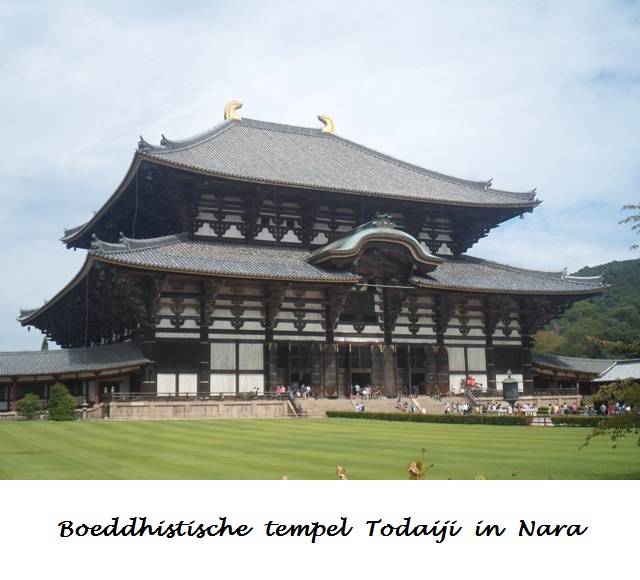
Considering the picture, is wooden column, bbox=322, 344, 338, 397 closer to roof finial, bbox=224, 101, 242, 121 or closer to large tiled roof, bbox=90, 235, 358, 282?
large tiled roof, bbox=90, 235, 358, 282

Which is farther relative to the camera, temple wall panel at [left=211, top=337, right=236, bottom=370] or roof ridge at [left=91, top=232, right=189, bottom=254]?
temple wall panel at [left=211, top=337, right=236, bottom=370]

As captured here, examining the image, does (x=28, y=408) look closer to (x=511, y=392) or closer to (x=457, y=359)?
(x=511, y=392)

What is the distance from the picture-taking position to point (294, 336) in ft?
162

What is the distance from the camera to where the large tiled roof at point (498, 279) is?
5222 centimetres

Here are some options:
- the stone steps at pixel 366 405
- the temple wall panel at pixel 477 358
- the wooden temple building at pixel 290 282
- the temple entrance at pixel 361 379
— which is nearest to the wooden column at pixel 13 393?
the wooden temple building at pixel 290 282

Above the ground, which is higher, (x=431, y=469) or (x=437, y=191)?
(x=437, y=191)

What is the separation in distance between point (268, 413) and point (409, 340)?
1409 cm

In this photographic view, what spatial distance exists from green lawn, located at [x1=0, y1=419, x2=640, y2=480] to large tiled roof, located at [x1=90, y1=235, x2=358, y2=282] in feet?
44.9

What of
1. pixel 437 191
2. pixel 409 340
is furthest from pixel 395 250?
pixel 437 191

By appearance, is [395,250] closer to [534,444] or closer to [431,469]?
[534,444]

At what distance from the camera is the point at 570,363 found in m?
60.9

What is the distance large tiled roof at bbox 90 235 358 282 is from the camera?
42.7 metres

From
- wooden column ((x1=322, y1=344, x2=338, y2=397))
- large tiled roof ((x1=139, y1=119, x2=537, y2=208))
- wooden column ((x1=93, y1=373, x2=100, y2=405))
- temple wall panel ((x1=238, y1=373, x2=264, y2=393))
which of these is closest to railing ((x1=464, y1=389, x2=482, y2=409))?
wooden column ((x1=322, y1=344, x2=338, y2=397))

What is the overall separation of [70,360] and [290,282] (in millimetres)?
14148
